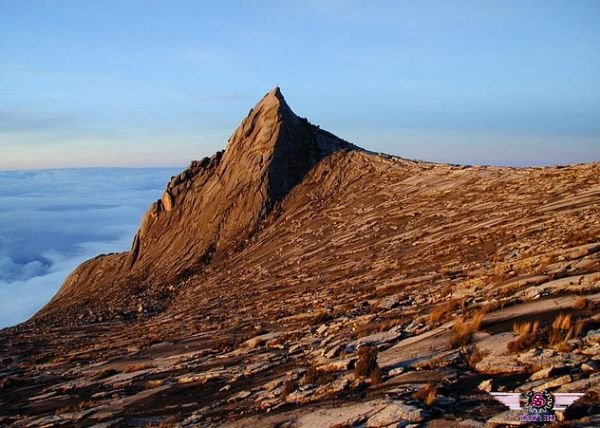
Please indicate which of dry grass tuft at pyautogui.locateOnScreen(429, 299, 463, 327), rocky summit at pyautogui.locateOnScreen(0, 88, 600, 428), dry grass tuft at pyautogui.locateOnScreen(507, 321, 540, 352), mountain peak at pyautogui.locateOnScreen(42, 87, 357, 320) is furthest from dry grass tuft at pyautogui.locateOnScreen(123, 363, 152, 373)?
mountain peak at pyautogui.locateOnScreen(42, 87, 357, 320)

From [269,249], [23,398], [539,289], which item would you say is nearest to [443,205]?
[269,249]

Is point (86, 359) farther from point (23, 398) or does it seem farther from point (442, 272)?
point (442, 272)

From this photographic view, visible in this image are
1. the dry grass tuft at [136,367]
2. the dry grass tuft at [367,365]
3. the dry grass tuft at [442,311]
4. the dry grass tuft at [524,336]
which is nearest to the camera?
the dry grass tuft at [524,336]

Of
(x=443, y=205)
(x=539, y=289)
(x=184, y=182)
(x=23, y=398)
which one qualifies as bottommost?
(x=23, y=398)

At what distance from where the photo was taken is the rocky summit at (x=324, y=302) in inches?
384

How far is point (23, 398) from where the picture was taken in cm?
Answer: 1588

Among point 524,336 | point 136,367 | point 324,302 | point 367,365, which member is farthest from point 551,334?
point 136,367

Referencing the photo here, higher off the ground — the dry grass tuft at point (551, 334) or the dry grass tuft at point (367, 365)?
the dry grass tuft at point (551, 334)

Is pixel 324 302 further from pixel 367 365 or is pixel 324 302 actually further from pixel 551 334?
pixel 551 334

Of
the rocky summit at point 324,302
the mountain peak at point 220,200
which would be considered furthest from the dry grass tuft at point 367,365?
the mountain peak at point 220,200

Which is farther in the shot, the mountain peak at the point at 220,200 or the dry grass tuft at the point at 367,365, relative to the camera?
the mountain peak at the point at 220,200

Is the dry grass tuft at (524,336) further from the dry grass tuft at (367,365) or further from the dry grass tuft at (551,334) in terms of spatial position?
the dry grass tuft at (367,365)

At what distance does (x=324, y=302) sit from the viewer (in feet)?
63.4

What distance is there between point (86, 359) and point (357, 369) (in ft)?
40.0
